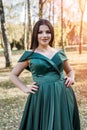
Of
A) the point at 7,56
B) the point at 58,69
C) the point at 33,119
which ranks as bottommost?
the point at 7,56

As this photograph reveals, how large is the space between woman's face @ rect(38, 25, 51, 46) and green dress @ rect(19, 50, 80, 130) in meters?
0.14

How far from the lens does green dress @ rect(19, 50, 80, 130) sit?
10.5 ft

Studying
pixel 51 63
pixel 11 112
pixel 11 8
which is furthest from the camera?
pixel 11 8

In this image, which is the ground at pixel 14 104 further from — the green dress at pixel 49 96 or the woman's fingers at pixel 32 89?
the woman's fingers at pixel 32 89

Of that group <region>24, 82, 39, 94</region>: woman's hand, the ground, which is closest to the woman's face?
<region>24, 82, 39, 94</region>: woman's hand

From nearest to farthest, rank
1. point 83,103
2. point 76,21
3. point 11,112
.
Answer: point 11,112
point 83,103
point 76,21

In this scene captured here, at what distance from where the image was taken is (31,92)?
3203 millimetres

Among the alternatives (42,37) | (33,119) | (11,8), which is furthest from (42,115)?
(11,8)

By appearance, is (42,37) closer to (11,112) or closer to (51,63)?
(51,63)

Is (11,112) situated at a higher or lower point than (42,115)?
lower

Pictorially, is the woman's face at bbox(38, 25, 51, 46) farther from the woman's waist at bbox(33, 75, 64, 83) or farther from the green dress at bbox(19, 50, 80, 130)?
the woman's waist at bbox(33, 75, 64, 83)

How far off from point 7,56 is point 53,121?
12.9 m

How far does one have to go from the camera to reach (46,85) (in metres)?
3.24

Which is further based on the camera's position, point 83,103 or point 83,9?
point 83,9
